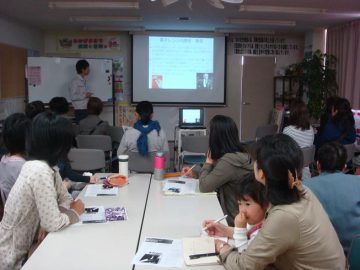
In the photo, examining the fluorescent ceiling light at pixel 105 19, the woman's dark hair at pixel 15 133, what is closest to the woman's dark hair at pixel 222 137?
the woman's dark hair at pixel 15 133

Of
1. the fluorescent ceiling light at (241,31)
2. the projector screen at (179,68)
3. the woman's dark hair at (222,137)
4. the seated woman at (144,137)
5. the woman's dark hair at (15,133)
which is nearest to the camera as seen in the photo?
the woman's dark hair at (15,133)

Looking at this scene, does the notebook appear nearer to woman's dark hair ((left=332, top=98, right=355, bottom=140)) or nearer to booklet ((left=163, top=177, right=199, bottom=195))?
woman's dark hair ((left=332, top=98, right=355, bottom=140))

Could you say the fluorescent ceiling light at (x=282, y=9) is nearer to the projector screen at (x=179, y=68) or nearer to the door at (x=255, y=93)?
the projector screen at (x=179, y=68)

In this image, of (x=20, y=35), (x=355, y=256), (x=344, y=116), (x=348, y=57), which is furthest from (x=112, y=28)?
(x=355, y=256)

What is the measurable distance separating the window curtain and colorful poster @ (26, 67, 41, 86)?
5.17 meters

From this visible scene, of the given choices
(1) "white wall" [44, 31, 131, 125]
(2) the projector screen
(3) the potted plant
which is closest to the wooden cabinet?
(3) the potted plant

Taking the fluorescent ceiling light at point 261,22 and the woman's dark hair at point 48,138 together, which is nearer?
the woman's dark hair at point 48,138

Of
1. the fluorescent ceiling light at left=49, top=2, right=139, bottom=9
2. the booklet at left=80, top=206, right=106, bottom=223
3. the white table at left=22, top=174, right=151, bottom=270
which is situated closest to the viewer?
the white table at left=22, top=174, right=151, bottom=270

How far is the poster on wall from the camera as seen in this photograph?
7.65 metres

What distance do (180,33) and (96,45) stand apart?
5.46 ft

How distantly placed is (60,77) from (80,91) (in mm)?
536

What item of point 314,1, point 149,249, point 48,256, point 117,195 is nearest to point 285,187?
point 149,249

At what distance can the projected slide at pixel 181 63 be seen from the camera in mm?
7547

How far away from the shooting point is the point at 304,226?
142 centimetres
